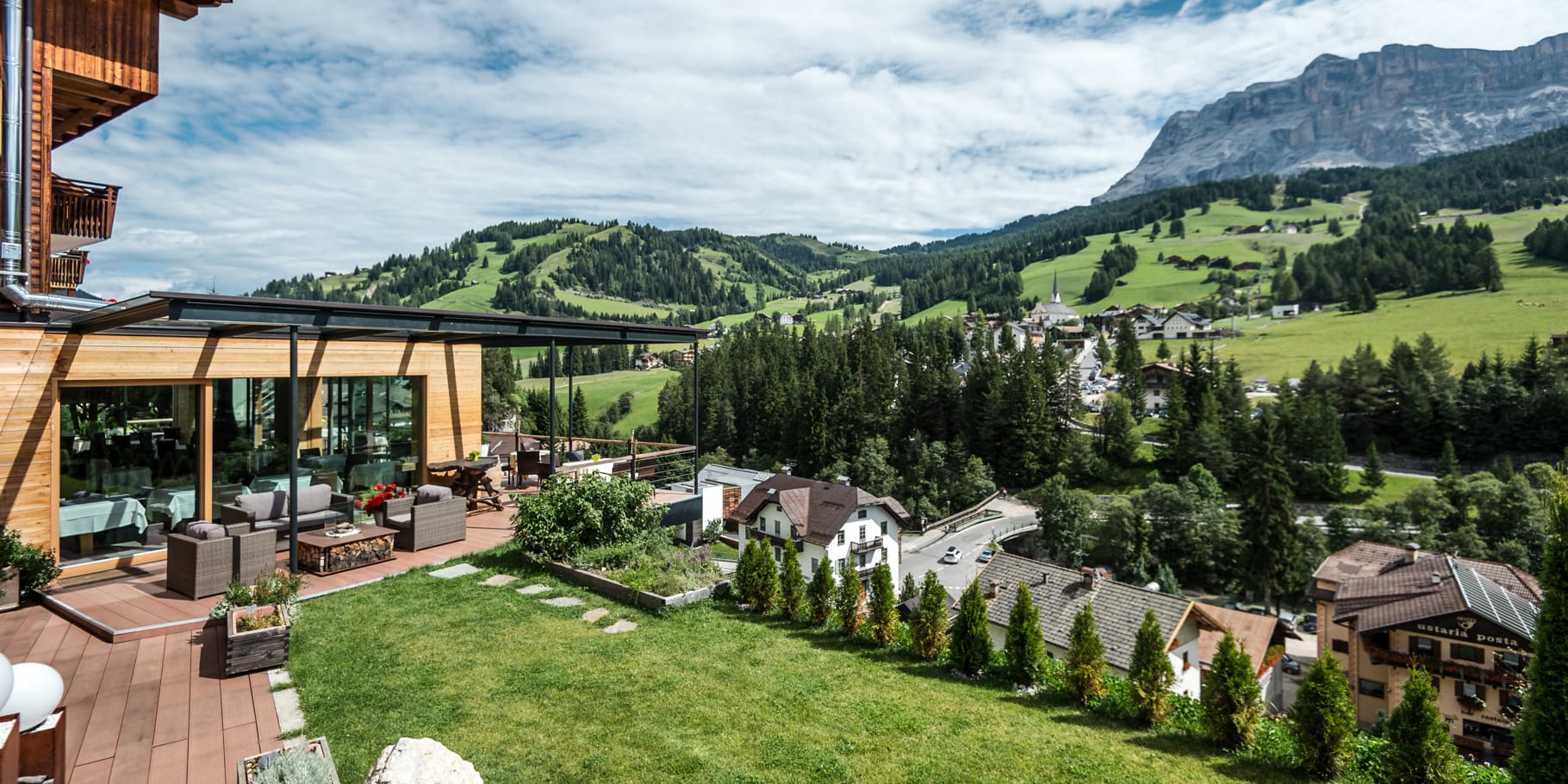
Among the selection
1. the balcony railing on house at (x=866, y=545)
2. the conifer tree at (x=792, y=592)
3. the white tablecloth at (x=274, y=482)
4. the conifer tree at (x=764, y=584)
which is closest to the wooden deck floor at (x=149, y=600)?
the white tablecloth at (x=274, y=482)

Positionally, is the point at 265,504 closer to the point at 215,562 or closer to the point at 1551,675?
the point at 215,562

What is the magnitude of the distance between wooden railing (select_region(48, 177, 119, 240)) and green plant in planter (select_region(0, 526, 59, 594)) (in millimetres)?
5160

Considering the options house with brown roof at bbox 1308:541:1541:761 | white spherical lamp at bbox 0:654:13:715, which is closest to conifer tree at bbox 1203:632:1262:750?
white spherical lamp at bbox 0:654:13:715

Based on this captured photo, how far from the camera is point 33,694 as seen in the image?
3.35m

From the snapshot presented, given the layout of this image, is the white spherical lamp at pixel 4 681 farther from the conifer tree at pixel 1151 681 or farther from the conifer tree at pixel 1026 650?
the conifer tree at pixel 1151 681

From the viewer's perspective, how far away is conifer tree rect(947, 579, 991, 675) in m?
6.96

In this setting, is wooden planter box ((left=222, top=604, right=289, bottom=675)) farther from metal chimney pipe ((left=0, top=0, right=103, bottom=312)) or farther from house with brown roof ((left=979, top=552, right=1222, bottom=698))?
house with brown roof ((left=979, top=552, right=1222, bottom=698))

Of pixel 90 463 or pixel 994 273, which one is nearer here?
pixel 90 463

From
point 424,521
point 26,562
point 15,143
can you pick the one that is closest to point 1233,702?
point 424,521

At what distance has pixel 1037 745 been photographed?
5.26m

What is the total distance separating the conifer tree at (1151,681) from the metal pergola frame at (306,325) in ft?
26.2

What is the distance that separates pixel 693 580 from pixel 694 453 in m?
4.73

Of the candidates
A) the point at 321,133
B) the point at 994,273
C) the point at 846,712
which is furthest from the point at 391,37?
the point at 994,273

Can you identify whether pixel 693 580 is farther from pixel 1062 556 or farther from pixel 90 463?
pixel 1062 556
